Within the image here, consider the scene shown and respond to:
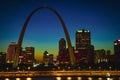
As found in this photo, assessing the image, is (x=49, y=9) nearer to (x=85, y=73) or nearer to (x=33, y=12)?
(x=33, y=12)

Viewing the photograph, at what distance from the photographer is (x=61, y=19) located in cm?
10919

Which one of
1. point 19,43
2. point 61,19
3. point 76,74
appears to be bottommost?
point 76,74

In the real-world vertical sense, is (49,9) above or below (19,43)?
above

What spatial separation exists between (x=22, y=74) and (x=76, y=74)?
17.0 metres

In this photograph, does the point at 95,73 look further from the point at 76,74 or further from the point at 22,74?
the point at 22,74

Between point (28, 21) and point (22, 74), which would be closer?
point (22, 74)

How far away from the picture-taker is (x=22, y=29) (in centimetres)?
11150

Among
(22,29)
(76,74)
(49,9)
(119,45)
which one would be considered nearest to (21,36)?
(22,29)

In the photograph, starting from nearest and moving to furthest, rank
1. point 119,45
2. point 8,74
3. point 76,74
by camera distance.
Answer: point 8,74 → point 76,74 → point 119,45

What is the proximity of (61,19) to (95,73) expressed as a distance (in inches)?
829

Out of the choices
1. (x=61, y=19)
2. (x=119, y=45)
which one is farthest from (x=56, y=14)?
(x=119, y=45)

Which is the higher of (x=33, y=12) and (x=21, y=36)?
(x=33, y=12)

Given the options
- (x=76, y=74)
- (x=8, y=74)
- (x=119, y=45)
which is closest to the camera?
(x=8, y=74)

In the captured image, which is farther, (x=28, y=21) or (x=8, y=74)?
(x=28, y=21)
